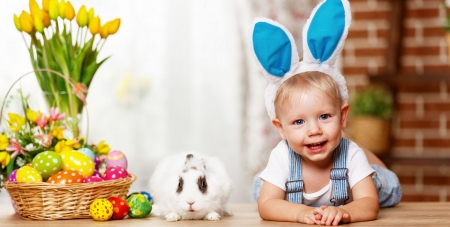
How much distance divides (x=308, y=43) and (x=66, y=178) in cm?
61

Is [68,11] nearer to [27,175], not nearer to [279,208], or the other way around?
[27,175]

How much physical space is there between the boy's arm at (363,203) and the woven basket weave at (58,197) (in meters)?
0.52

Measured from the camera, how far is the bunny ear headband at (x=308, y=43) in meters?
1.46

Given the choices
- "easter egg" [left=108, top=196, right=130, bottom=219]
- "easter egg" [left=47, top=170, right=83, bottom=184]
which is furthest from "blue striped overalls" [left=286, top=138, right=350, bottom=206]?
"easter egg" [left=47, top=170, right=83, bottom=184]

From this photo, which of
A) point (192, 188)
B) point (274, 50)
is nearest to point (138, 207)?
point (192, 188)

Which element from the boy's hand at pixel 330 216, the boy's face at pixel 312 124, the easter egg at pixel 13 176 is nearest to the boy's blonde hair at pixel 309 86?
the boy's face at pixel 312 124

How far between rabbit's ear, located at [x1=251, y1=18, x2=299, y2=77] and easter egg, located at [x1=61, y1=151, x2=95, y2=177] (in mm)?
464

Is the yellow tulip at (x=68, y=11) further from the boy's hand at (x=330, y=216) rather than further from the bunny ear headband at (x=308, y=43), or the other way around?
the boy's hand at (x=330, y=216)

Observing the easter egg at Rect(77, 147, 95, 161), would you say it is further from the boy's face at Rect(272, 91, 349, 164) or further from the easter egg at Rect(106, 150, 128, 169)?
the boy's face at Rect(272, 91, 349, 164)

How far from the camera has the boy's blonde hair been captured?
1.45m

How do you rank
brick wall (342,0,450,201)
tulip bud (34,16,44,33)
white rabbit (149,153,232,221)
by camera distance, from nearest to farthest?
white rabbit (149,153,232,221)
tulip bud (34,16,44,33)
brick wall (342,0,450,201)

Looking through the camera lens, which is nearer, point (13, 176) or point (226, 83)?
point (13, 176)

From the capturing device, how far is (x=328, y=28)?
4.77 feet

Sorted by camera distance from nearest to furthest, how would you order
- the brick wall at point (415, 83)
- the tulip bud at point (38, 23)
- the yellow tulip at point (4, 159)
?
the yellow tulip at point (4, 159)
the tulip bud at point (38, 23)
the brick wall at point (415, 83)
